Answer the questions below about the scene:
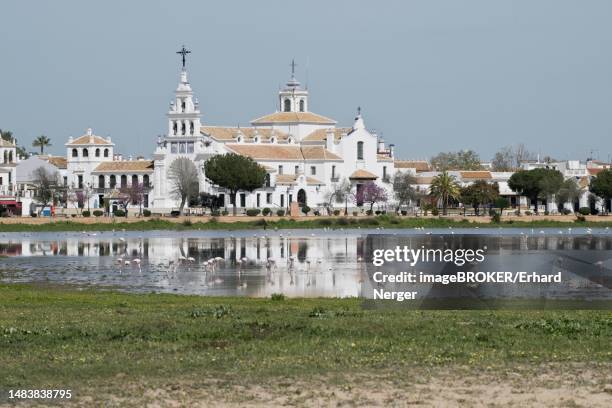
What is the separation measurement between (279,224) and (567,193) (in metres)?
35.4

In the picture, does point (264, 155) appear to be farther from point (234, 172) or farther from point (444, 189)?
point (444, 189)

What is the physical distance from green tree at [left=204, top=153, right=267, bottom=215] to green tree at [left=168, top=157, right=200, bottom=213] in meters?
3.33

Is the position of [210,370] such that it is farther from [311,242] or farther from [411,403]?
[311,242]

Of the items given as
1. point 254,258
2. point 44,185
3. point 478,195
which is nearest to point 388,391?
point 254,258

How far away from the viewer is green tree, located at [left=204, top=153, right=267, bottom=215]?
11469 cm

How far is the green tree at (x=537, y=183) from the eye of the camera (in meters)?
121

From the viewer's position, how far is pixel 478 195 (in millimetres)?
119000

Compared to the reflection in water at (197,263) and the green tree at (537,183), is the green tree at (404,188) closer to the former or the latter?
the green tree at (537,183)

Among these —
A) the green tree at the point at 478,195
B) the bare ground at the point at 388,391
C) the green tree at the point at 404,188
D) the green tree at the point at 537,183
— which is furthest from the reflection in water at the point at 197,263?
the green tree at the point at 404,188

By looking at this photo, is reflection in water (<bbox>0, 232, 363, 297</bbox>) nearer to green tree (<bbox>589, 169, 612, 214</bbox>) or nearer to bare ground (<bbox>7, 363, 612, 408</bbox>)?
bare ground (<bbox>7, 363, 612, 408</bbox>)

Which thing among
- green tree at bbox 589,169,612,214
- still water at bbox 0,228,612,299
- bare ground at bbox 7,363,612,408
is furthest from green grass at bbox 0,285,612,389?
green tree at bbox 589,169,612,214

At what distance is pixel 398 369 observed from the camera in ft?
58.9

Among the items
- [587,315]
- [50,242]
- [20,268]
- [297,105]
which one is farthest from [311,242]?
[297,105]

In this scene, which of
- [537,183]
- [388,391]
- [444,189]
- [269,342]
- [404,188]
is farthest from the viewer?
[404,188]
